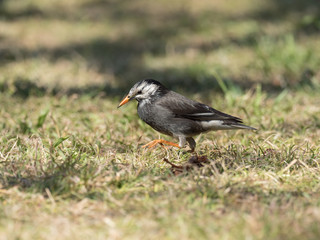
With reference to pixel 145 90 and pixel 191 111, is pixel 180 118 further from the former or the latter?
pixel 145 90

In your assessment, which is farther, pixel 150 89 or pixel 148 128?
pixel 148 128

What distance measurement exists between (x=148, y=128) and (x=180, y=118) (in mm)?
909

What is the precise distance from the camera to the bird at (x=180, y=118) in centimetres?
499

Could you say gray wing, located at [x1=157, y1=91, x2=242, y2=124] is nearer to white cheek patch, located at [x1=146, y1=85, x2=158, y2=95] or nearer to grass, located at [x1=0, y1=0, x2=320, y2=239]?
white cheek patch, located at [x1=146, y1=85, x2=158, y2=95]

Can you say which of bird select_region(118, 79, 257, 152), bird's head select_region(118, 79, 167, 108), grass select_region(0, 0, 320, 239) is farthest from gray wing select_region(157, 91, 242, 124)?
grass select_region(0, 0, 320, 239)

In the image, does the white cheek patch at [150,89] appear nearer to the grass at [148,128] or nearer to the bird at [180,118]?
the bird at [180,118]

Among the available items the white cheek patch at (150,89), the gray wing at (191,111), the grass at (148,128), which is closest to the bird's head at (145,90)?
the white cheek patch at (150,89)

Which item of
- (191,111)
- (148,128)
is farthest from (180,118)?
(148,128)

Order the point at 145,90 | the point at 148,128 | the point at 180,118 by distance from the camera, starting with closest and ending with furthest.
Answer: the point at 180,118 < the point at 145,90 < the point at 148,128

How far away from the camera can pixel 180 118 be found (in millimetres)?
5055

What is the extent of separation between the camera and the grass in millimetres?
3197

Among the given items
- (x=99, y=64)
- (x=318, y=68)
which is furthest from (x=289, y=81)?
(x=99, y=64)

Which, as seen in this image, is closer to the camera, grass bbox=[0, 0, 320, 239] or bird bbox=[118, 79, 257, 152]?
grass bbox=[0, 0, 320, 239]

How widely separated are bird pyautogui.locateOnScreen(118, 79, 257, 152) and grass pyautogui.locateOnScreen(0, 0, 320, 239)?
21cm
